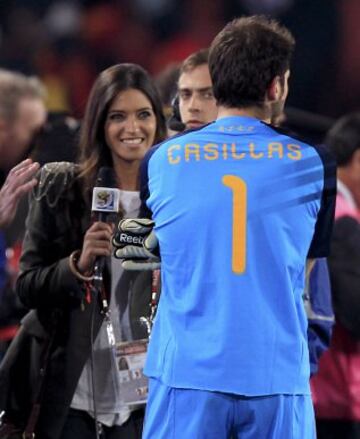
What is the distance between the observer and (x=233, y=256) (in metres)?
3.36

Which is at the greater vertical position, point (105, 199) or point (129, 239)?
point (105, 199)

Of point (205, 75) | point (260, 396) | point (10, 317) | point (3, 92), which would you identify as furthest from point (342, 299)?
point (3, 92)

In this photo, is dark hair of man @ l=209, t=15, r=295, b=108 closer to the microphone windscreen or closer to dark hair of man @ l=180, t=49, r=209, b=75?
the microphone windscreen

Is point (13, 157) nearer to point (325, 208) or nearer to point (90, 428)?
point (90, 428)

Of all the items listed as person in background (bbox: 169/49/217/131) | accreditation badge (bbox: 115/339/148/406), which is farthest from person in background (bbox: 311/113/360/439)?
accreditation badge (bbox: 115/339/148/406)

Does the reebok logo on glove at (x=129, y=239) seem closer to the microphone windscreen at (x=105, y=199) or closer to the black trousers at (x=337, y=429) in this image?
the microphone windscreen at (x=105, y=199)

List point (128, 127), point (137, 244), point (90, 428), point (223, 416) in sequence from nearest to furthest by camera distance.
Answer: point (223, 416) < point (137, 244) < point (90, 428) < point (128, 127)

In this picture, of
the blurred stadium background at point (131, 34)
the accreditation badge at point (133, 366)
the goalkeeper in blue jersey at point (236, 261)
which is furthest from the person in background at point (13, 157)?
the goalkeeper in blue jersey at point (236, 261)

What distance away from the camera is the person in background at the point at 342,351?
5.24m

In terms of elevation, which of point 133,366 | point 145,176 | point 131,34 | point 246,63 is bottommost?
point 133,366

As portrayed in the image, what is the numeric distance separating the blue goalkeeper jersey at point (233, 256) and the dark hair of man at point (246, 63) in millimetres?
68

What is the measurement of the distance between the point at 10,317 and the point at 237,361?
2559mm

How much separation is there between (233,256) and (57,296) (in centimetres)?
110

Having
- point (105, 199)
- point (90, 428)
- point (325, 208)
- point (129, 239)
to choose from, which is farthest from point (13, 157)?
point (325, 208)
